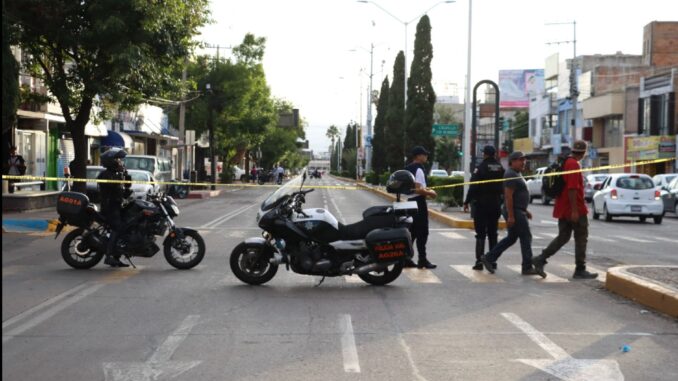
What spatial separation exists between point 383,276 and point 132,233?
368cm

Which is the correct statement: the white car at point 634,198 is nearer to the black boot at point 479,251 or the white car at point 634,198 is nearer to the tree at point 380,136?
the black boot at point 479,251

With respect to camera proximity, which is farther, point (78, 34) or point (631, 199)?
point (631, 199)

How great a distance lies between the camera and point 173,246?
38.7 feet

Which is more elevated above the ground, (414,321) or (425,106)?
(425,106)

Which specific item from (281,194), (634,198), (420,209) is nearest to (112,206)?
(281,194)

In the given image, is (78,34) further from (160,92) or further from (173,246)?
(173,246)

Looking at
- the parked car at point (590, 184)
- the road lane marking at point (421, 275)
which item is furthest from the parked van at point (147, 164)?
the road lane marking at point (421, 275)

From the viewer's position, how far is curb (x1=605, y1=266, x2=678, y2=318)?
851 centimetres

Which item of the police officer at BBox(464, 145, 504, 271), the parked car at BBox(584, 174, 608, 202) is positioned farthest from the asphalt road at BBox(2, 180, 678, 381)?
the parked car at BBox(584, 174, 608, 202)

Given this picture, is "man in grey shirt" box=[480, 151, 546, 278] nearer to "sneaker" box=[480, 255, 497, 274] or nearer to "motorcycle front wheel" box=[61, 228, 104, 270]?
"sneaker" box=[480, 255, 497, 274]

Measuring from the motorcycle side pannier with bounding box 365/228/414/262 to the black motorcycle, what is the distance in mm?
3024

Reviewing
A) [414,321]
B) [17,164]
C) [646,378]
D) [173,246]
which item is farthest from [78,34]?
[646,378]

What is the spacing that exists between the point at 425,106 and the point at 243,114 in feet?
41.6

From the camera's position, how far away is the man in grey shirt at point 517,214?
11453mm
